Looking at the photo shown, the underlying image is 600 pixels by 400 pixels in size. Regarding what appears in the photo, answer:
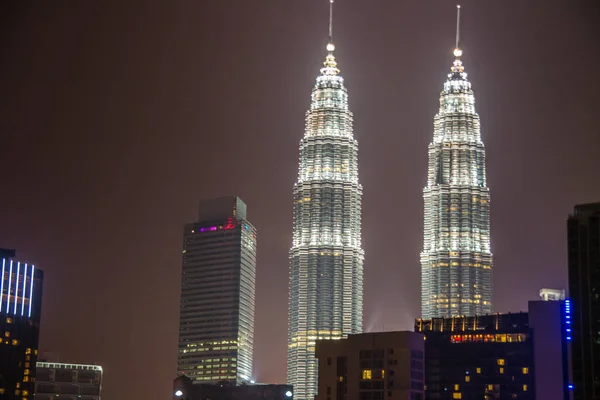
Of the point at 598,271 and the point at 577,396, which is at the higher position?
the point at 598,271

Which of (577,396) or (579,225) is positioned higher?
(579,225)

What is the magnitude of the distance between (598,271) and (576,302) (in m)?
5.16

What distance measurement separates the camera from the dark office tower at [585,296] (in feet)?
591

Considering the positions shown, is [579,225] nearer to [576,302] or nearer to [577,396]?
[576,302]

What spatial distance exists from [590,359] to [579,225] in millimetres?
18398

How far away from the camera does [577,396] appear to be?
7072 inches

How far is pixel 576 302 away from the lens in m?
185

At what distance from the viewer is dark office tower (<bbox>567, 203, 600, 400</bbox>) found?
180000mm

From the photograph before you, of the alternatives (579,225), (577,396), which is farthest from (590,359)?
(579,225)

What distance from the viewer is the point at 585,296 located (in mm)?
184500

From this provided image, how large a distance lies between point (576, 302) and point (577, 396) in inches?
512

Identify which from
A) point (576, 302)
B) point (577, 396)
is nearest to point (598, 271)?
point (576, 302)

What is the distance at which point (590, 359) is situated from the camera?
180 meters

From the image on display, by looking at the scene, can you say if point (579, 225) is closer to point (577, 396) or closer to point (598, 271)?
point (598, 271)
